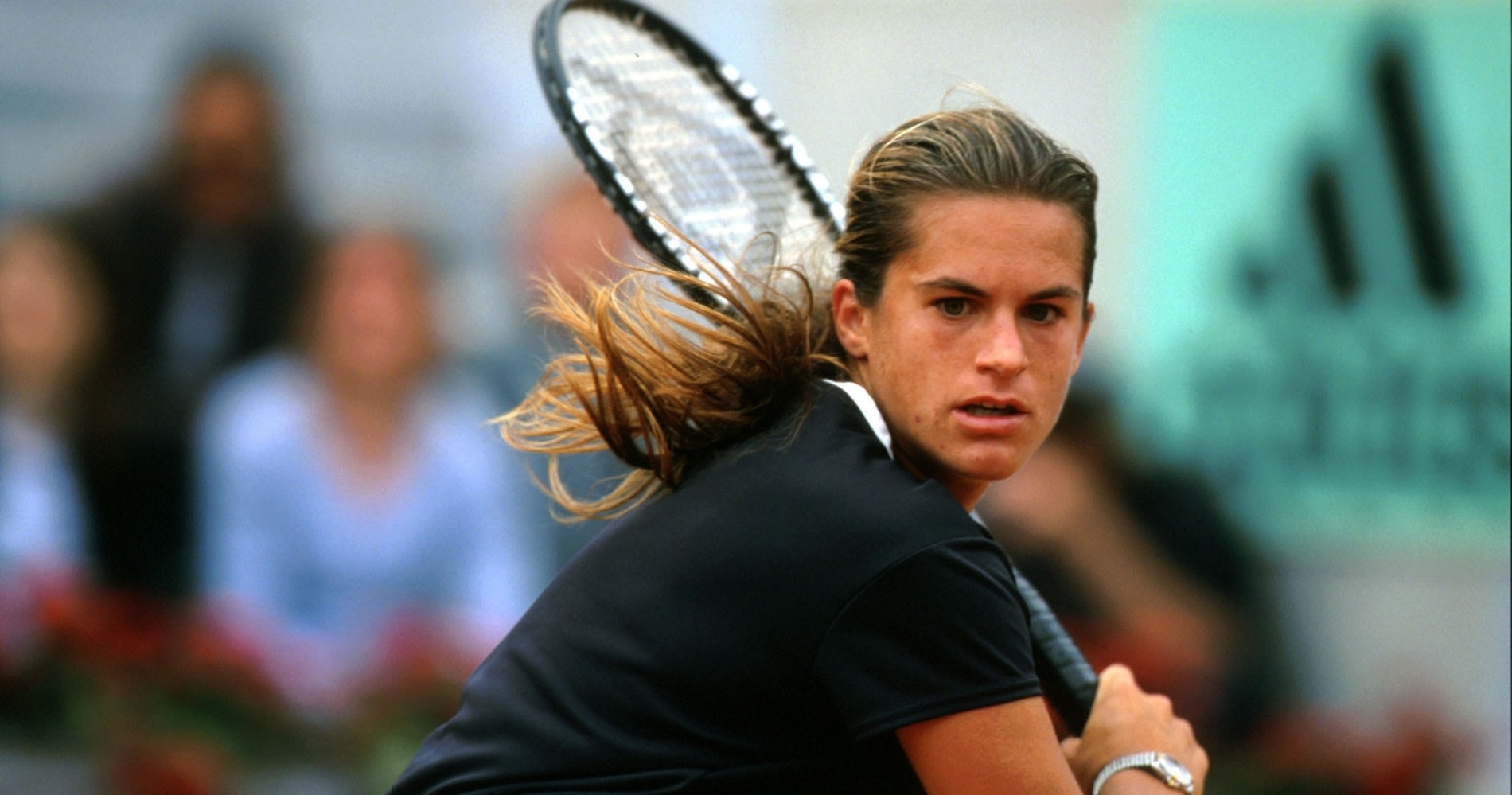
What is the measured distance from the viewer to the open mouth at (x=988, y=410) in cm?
210

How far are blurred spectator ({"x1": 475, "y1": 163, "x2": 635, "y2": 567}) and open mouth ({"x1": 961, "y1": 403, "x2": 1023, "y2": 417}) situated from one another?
8.85 ft

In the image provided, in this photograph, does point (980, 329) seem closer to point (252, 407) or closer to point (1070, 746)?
point (1070, 746)

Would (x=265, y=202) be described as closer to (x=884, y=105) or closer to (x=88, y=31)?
(x=88, y=31)

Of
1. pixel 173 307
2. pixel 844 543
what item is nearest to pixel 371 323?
pixel 173 307

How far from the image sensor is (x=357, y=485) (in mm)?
5234

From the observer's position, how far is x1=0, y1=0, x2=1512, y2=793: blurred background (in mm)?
4906

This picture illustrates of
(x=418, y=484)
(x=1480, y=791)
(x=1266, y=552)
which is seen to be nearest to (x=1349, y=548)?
(x=1266, y=552)

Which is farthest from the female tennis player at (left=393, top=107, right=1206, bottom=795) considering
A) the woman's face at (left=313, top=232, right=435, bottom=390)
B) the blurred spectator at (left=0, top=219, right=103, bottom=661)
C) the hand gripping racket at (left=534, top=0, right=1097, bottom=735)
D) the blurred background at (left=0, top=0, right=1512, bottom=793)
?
the blurred spectator at (left=0, top=219, right=103, bottom=661)

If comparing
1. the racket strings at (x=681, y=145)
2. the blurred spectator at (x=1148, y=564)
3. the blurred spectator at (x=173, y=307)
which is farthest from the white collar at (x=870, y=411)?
the blurred spectator at (x=173, y=307)

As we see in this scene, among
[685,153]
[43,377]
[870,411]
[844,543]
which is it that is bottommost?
[844,543]

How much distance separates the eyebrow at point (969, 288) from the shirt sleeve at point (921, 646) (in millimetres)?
307

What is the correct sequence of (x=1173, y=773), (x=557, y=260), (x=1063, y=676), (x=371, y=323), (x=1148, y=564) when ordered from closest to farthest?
1. (x=1173, y=773)
2. (x=1063, y=676)
3. (x=557, y=260)
4. (x=371, y=323)
5. (x=1148, y=564)

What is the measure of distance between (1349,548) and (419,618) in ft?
10.1

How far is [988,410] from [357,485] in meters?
3.42
